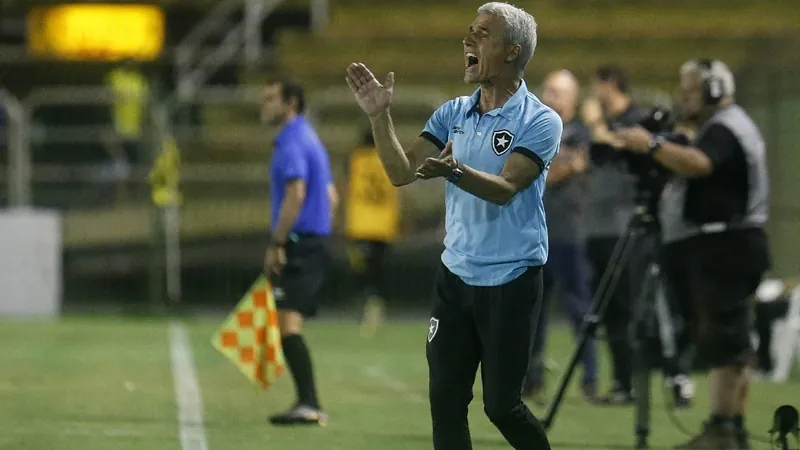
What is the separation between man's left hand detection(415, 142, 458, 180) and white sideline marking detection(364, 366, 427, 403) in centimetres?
569

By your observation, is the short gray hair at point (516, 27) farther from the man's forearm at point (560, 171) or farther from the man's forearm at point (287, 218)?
the man's forearm at point (560, 171)

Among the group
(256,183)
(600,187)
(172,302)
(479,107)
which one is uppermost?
(479,107)

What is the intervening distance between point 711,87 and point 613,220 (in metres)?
2.94

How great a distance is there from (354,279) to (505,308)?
13.9 metres

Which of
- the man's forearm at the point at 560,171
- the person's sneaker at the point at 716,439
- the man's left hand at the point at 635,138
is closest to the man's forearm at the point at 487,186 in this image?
the man's left hand at the point at 635,138

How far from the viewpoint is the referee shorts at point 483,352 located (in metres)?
6.17

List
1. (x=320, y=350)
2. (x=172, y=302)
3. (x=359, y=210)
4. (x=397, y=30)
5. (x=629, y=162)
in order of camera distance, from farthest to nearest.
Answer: (x=397, y=30) < (x=172, y=302) < (x=359, y=210) < (x=320, y=350) < (x=629, y=162)

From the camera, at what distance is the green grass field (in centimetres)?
906

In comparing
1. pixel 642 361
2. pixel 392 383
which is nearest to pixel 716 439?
pixel 642 361

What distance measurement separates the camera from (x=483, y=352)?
20.5 ft

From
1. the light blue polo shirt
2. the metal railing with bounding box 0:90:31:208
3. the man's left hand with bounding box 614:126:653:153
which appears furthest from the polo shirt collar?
the metal railing with bounding box 0:90:31:208

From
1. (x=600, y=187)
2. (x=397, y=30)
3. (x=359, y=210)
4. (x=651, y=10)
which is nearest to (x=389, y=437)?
(x=600, y=187)

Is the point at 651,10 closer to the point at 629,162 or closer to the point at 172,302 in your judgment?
the point at 172,302

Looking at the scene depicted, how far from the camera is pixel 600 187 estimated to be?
1170 centimetres
